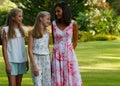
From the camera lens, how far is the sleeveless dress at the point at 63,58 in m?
6.79

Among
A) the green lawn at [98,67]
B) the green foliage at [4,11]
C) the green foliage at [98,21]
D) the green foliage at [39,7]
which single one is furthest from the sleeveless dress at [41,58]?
the green foliage at [4,11]

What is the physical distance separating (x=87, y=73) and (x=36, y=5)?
17207 millimetres

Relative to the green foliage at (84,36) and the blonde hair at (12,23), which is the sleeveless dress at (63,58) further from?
the green foliage at (84,36)

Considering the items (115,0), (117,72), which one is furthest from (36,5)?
(117,72)

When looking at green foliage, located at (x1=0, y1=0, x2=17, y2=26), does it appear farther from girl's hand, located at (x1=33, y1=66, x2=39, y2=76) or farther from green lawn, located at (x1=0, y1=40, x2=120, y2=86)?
girl's hand, located at (x1=33, y1=66, x2=39, y2=76)

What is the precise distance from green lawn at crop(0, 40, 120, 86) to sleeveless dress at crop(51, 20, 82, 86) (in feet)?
9.92

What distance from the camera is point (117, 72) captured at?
1205cm

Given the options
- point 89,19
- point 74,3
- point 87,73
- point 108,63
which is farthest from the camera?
point 74,3

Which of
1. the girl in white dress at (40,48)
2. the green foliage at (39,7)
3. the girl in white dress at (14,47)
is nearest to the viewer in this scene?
the girl in white dress at (40,48)

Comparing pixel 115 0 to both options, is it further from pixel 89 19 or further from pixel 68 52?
pixel 68 52

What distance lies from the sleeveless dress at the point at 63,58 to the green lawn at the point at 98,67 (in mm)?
3023

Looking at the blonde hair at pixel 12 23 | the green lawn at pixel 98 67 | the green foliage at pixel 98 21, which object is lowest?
the green lawn at pixel 98 67

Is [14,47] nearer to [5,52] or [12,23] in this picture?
[5,52]

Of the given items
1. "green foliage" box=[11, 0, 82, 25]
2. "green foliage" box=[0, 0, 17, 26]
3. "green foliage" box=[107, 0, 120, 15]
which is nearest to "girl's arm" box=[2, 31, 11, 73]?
"green foliage" box=[11, 0, 82, 25]
